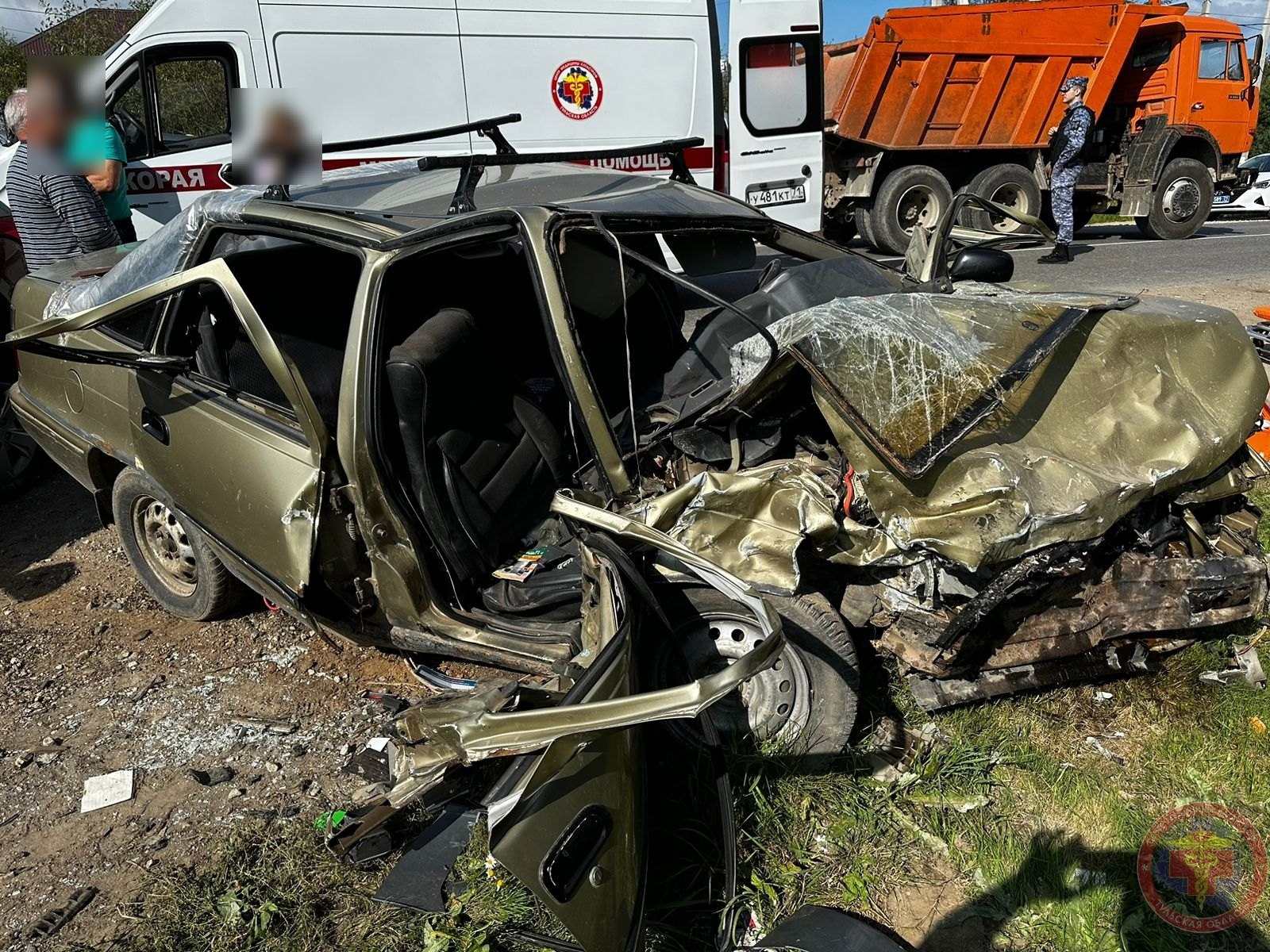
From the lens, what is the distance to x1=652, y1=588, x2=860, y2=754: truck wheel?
8.03ft

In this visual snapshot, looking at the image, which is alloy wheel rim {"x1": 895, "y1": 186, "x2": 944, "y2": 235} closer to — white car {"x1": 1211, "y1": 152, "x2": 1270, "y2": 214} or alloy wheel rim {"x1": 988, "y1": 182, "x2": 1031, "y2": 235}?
alloy wheel rim {"x1": 988, "y1": 182, "x2": 1031, "y2": 235}

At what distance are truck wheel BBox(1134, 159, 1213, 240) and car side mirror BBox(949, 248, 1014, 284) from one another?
403 inches

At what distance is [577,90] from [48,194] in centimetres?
405

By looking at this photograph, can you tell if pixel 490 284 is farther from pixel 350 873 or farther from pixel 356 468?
pixel 350 873

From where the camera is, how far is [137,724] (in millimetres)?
3076

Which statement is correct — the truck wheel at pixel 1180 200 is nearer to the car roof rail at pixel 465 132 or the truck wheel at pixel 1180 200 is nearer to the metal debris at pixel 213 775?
the car roof rail at pixel 465 132

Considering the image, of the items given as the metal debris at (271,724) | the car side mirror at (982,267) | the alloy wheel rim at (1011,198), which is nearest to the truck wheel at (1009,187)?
the alloy wheel rim at (1011,198)

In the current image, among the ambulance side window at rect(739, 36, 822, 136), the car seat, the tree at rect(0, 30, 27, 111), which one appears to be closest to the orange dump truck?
the ambulance side window at rect(739, 36, 822, 136)

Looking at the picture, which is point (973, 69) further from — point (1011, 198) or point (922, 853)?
point (922, 853)

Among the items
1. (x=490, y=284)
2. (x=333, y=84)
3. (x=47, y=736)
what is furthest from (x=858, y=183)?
(x=47, y=736)

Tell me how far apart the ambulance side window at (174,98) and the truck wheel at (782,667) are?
18.6 ft

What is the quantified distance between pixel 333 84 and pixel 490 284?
14.2ft

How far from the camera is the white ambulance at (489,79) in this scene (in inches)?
246

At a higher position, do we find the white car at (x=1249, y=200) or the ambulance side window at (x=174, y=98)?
the ambulance side window at (x=174, y=98)
